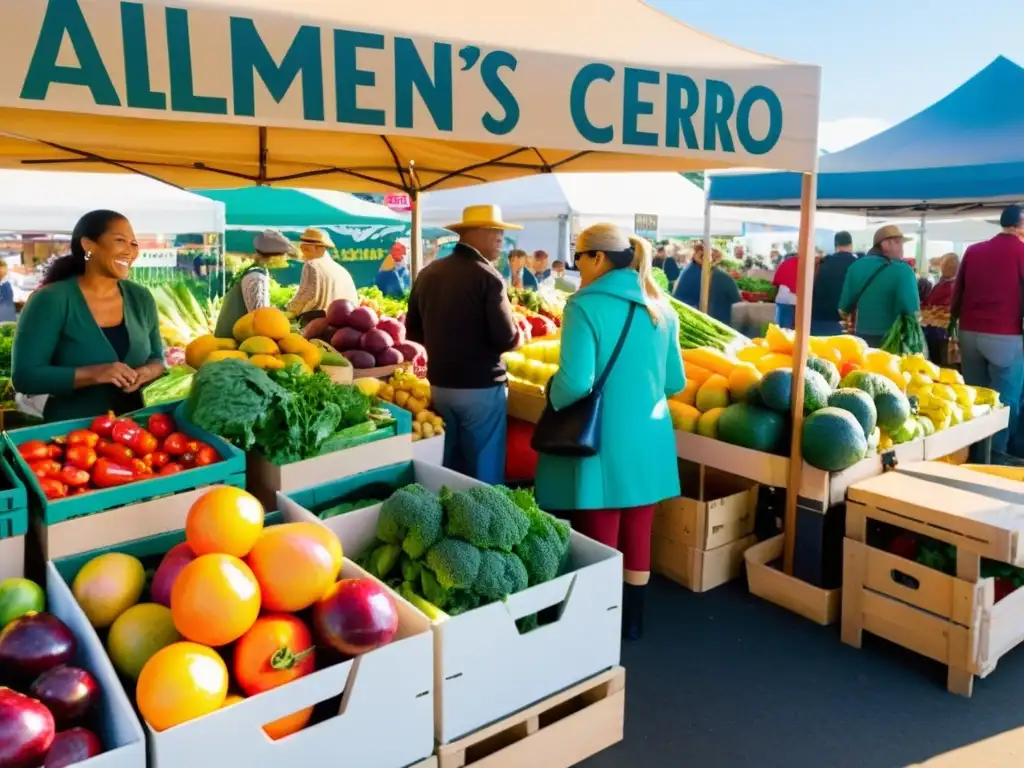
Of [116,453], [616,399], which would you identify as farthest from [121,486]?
[616,399]

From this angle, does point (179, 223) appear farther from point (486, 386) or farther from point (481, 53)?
point (481, 53)

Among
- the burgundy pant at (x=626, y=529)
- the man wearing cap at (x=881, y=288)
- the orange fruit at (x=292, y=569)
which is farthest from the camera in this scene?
the man wearing cap at (x=881, y=288)

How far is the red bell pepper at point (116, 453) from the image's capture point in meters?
2.34

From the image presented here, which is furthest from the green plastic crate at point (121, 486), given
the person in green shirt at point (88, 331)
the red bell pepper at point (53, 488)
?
the person in green shirt at point (88, 331)

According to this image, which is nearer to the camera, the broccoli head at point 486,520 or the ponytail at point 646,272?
the broccoli head at point 486,520

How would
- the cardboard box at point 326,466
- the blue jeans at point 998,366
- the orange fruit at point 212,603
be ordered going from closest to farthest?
the orange fruit at point 212,603, the cardboard box at point 326,466, the blue jeans at point 998,366

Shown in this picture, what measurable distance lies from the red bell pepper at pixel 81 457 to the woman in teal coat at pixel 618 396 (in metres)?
1.61

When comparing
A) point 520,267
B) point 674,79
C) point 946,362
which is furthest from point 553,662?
point 520,267

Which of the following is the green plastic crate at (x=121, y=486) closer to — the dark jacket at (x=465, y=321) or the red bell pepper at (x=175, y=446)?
the red bell pepper at (x=175, y=446)

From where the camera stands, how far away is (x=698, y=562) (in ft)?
12.7

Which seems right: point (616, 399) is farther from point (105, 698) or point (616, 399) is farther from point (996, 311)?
point (996, 311)

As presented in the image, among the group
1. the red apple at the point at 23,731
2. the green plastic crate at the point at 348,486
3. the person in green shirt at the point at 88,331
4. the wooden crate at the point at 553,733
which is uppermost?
the person in green shirt at the point at 88,331

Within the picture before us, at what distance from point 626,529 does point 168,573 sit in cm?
189

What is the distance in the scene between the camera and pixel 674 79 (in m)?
2.81
